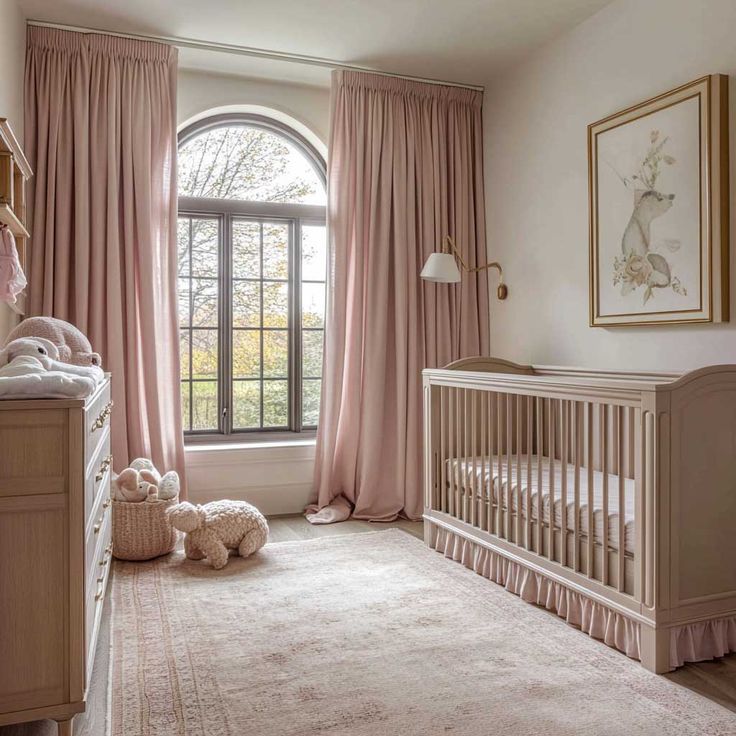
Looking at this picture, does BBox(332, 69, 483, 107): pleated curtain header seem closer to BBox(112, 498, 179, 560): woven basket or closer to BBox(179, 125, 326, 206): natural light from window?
BBox(179, 125, 326, 206): natural light from window

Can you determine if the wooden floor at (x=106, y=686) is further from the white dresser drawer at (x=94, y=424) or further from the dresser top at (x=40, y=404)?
the dresser top at (x=40, y=404)

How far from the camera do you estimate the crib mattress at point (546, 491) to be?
7.24ft

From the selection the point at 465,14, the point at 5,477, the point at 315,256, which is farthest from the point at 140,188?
the point at 5,477

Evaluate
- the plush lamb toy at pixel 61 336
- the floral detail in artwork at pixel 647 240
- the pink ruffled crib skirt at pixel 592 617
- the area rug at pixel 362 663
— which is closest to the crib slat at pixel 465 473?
the pink ruffled crib skirt at pixel 592 617

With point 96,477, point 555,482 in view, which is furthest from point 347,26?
point 96,477

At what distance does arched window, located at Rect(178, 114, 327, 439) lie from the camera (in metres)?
4.01

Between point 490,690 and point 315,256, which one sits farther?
point 315,256

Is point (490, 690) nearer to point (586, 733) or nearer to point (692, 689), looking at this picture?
point (586, 733)

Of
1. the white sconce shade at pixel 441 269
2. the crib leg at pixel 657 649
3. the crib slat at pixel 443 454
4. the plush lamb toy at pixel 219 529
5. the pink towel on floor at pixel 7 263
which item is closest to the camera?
the crib leg at pixel 657 649

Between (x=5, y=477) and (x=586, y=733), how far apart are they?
1494mm

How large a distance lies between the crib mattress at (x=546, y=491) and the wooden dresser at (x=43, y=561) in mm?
1539

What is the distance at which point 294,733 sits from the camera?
5.53ft

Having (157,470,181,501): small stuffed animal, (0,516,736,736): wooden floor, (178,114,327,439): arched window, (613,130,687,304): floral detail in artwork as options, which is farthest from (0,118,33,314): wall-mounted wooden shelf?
(613,130,687,304): floral detail in artwork

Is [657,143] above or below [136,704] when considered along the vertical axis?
A: above
